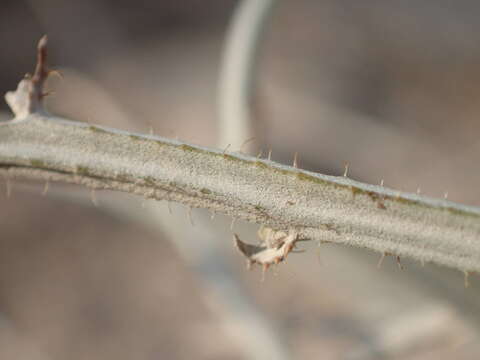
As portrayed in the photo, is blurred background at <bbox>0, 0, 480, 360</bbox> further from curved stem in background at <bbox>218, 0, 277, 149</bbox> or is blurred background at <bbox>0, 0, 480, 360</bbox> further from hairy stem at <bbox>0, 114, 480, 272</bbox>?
hairy stem at <bbox>0, 114, 480, 272</bbox>

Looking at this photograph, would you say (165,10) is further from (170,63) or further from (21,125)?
(21,125)

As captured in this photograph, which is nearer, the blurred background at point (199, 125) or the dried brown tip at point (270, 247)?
the dried brown tip at point (270, 247)

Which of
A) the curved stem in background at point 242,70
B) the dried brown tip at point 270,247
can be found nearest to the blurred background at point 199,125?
the curved stem in background at point 242,70

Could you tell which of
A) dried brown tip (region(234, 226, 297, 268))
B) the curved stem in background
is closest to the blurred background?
the curved stem in background

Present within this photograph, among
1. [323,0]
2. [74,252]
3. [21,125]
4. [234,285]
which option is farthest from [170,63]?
[21,125]

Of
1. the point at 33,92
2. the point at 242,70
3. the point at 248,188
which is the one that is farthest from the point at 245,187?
the point at 242,70

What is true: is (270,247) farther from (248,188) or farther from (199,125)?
(199,125)

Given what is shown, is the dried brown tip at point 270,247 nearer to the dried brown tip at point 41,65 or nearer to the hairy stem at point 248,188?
the hairy stem at point 248,188
